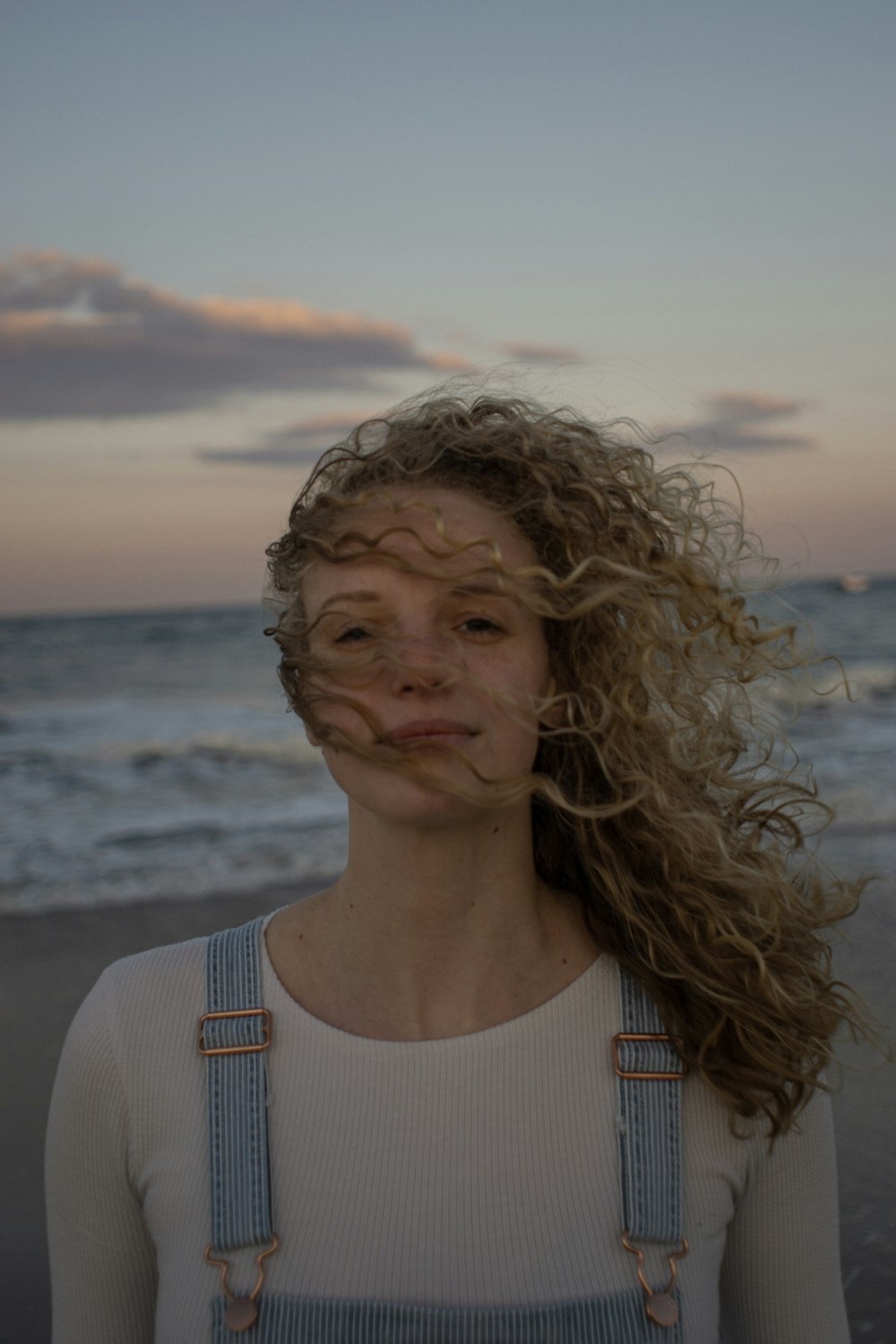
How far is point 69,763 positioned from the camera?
429 inches

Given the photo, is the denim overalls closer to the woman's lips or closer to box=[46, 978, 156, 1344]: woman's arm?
box=[46, 978, 156, 1344]: woman's arm

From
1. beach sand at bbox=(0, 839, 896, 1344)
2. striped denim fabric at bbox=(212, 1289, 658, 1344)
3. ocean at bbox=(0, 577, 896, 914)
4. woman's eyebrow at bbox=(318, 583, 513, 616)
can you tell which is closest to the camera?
striped denim fabric at bbox=(212, 1289, 658, 1344)

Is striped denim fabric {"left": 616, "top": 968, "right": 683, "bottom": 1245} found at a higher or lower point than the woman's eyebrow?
lower

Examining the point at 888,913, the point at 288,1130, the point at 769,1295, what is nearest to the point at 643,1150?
the point at 769,1295

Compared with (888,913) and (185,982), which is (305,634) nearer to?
(185,982)

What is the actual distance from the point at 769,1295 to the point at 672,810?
2.73 ft

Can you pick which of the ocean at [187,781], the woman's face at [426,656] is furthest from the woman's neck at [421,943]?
the ocean at [187,781]

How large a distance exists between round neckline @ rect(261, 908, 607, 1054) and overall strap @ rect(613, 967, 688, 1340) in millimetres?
128

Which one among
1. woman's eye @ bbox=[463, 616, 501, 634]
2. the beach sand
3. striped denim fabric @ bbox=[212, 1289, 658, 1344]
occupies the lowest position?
the beach sand

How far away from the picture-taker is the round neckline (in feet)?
6.24

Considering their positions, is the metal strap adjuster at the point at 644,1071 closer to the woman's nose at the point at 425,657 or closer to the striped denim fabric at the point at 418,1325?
the striped denim fabric at the point at 418,1325

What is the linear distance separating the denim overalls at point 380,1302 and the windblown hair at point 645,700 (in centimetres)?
11

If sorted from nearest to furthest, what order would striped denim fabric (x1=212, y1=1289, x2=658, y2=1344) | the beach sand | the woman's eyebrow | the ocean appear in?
1. striped denim fabric (x1=212, y1=1289, x2=658, y2=1344)
2. the woman's eyebrow
3. the beach sand
4. the ocean

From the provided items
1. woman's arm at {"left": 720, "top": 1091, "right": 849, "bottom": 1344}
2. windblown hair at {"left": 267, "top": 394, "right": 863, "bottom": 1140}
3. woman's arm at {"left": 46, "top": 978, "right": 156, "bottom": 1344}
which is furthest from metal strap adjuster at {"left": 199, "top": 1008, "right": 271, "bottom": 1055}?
woman's arm at {"left": 720, "top": 1091, "right": 849, "bottom": 1344}
